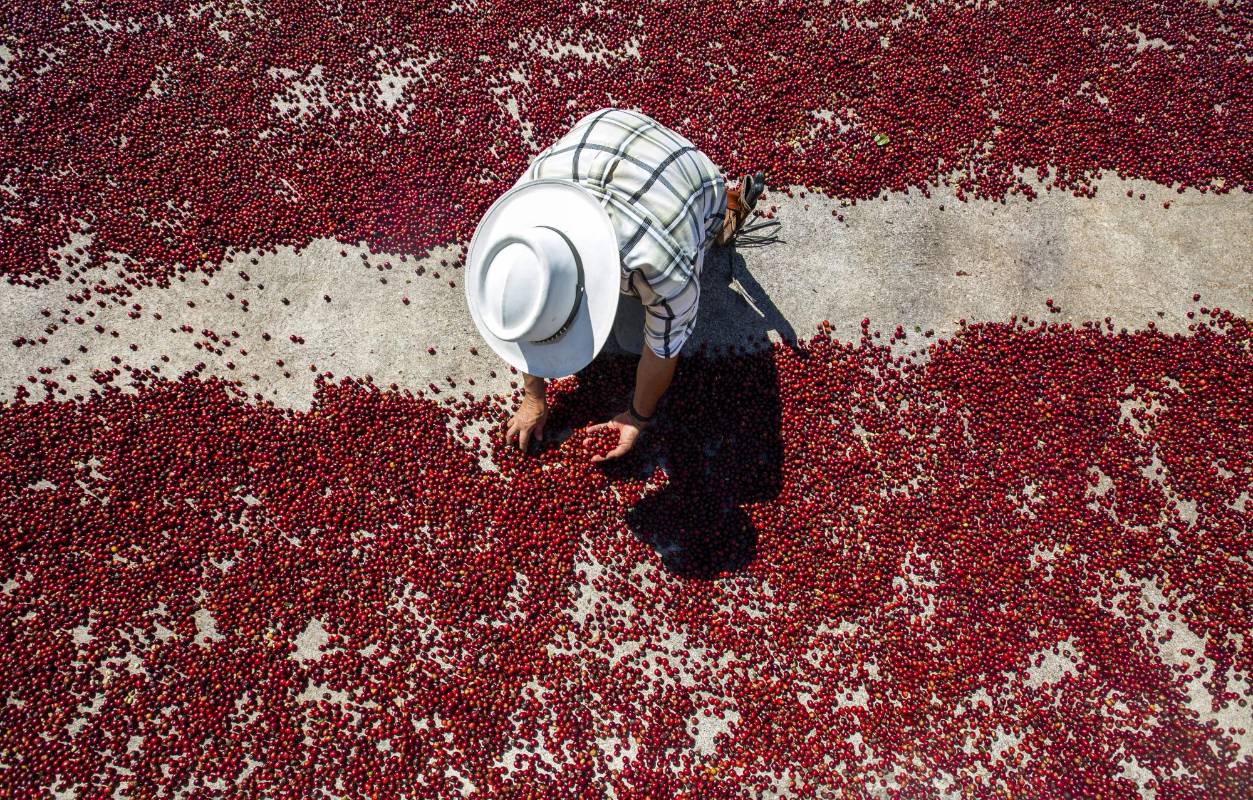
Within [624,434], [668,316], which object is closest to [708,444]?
[624,434]

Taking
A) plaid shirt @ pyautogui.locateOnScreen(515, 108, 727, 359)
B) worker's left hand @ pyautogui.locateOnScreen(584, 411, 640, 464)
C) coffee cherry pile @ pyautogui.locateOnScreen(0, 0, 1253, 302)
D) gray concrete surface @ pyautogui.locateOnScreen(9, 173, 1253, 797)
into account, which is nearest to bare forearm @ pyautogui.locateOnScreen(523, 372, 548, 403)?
worker's left hand @ pyautogui.locateOnScreen(584, 411, 640, 464)

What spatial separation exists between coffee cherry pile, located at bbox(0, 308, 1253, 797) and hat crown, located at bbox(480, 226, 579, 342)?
1.83m

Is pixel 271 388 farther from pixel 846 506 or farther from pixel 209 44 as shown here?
pixel 846 506

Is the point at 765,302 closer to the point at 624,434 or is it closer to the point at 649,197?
the point at 624,434

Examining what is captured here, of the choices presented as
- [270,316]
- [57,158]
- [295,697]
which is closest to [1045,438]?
[295,697]

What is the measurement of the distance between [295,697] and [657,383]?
323 cm

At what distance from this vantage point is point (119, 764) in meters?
4.43

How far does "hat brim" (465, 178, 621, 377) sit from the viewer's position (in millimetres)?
3602

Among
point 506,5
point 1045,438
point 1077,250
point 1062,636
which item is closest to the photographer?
point 1062,636

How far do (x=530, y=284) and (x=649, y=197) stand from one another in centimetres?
84

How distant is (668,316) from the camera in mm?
3951

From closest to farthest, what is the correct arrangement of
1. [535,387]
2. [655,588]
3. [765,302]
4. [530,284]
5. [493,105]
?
[530,284]
[535,387]
[655,588]
[765,302]
[493,105]

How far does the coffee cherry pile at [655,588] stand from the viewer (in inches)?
181

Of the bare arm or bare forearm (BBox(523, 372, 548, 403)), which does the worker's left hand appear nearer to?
the bare arm
